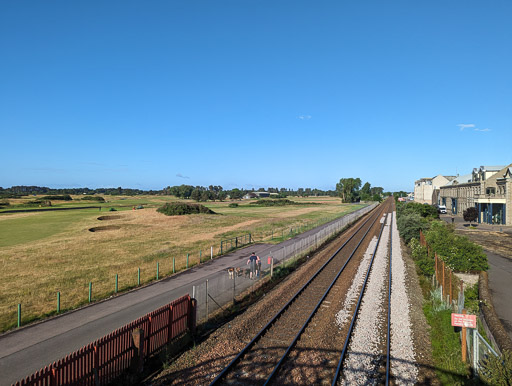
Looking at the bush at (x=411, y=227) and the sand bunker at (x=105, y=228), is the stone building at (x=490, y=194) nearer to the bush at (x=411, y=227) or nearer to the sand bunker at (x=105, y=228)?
the bush at (x=411, y=227)

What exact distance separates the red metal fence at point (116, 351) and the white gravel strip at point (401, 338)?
8.40m

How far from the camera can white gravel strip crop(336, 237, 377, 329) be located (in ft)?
50.3

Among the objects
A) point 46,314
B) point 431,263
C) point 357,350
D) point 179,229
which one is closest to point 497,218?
point 431,263

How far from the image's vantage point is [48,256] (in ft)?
107

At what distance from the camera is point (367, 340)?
42.8ft

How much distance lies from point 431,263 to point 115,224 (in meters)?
55.3

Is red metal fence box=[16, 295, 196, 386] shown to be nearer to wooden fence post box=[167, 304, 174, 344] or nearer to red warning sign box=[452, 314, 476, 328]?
wooden fence post box=[167, 304, 174, 344]

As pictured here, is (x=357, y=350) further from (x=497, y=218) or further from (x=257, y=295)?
(x=497, y=218)

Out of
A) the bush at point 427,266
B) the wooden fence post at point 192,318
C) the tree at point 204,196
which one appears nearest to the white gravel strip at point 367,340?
the bush at point 427,266

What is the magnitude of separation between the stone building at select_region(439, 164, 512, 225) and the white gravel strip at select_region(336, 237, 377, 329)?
4380cm

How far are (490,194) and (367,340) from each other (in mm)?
65333

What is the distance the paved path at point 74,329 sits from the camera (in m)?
11.4

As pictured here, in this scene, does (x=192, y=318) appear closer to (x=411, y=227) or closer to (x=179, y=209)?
(x=411, y=227)

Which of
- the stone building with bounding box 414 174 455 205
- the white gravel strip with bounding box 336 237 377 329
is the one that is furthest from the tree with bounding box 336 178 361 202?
the white gravel strip with bounding box 336 237 377 329
